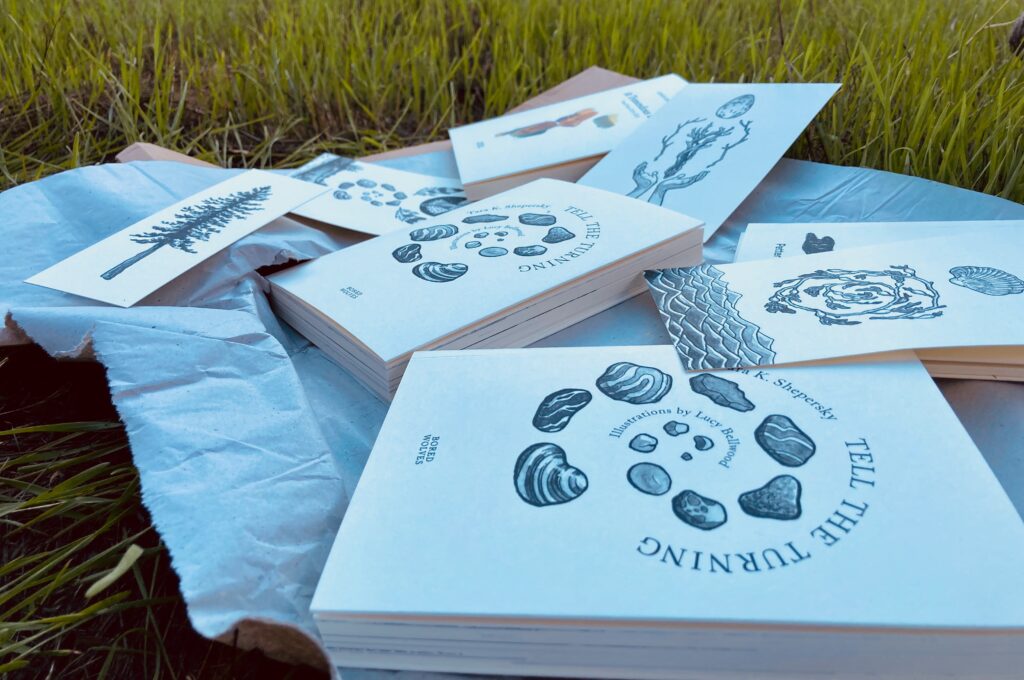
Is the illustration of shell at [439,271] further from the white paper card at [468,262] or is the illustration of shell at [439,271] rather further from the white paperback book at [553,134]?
the white paperback book at [553,134]

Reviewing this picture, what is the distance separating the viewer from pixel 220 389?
851 mm

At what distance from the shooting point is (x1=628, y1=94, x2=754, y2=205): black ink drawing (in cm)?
131

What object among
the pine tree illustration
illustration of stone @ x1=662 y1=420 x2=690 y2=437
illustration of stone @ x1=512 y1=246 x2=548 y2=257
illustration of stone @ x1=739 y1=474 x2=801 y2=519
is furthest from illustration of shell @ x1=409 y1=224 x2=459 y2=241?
illustration of stone @ x1=739 y1=474 x2=801 y2=519

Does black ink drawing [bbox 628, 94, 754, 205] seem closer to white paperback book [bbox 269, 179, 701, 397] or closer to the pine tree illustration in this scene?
white paperback book [bbox 269, 179, 701, 397]

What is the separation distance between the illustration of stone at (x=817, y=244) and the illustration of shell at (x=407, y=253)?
507mm

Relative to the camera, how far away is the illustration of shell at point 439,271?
1020 mm

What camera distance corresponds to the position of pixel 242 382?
87cm

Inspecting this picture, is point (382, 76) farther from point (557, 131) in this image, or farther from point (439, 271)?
point (439, 271)

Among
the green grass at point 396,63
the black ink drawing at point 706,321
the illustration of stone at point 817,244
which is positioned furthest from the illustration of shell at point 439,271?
the green grass at point 396,63

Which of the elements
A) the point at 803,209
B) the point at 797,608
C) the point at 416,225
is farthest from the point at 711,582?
the point at 803,209

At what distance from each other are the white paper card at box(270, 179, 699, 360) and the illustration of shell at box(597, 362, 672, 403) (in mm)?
187

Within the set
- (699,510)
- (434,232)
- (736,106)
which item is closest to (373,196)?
(434,232)

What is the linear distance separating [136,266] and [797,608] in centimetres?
86

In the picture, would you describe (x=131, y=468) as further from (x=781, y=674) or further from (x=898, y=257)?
(x=898, y=257)
